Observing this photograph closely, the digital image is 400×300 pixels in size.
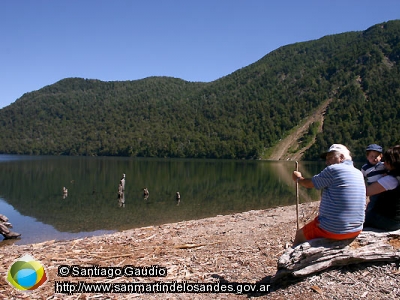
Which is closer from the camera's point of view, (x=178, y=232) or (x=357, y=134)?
(x=178, y=232)

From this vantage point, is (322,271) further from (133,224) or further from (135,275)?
(133,224)

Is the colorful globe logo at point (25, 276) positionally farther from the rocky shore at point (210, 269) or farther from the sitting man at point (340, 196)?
the sitting man at point (340, 196)

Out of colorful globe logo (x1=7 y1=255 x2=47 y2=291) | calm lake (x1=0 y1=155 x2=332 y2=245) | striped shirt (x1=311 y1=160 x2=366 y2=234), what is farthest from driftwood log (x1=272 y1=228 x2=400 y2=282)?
calm lake (x1=0 y1=155 x2=332 y2=245)

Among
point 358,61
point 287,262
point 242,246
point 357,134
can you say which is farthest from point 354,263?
point 358,61

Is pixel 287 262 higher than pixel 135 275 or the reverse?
higher

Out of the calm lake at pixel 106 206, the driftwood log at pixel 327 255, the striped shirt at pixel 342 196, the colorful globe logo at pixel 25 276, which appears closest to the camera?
the striped shirt at pixel 342 196

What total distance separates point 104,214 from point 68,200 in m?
8.34

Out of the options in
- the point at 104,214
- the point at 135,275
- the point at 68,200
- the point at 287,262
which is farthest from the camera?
the point at 68,200

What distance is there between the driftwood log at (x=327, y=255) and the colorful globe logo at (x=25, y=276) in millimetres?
4642

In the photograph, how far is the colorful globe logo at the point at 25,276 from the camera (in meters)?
7.21

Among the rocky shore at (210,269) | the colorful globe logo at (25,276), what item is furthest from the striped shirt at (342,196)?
the colorful globe logo at (25,276)

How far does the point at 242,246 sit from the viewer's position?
10000 millimetres

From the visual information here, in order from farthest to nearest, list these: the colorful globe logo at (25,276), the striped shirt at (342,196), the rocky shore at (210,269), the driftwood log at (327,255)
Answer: the colorful globe logo at (25,276) → the driftwood log at (327,255) → the rocky shore at (210,269) → the striped shirt at (342,196)

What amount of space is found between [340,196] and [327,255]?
3.52 ft
